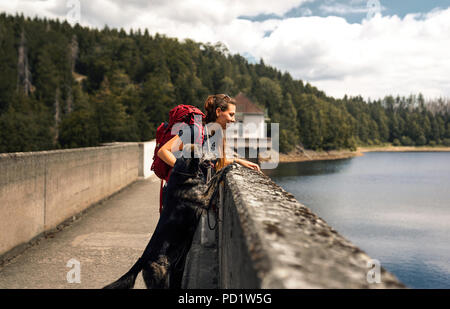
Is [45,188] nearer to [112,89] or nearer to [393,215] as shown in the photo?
[393,215]

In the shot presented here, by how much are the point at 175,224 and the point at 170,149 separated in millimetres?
600

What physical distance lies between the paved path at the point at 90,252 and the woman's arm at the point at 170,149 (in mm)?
2218

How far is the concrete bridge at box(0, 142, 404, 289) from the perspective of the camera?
1448mm

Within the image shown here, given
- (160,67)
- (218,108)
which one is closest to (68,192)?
(218,108)

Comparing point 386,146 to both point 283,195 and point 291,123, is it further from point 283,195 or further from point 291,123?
point 283,195

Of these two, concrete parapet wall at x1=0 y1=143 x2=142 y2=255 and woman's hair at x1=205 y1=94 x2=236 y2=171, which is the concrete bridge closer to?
concrete parapet wall at x1=0 y1=143 x2=142 y2=255

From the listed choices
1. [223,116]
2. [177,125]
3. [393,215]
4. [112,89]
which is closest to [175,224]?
[177,125]

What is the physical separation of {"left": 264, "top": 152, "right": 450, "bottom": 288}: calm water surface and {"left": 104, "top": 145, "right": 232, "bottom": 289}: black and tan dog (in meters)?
14.2

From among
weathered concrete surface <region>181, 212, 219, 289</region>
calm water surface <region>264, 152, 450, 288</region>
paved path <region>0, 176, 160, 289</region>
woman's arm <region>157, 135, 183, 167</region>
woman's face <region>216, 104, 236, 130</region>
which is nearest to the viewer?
woman's arm <region>157, 135, 183, 167</region>

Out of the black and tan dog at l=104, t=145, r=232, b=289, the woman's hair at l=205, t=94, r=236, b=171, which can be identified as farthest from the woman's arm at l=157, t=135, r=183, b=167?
the woman's hair at l=205, t=94, r=236, b=171

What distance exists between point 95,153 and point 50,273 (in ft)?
17.3

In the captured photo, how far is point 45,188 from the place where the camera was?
6.71 meters

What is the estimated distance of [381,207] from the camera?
46.8 meters

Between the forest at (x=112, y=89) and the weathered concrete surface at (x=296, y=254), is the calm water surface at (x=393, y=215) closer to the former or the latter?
the weathered concrete surface at (x=296, y=254)
